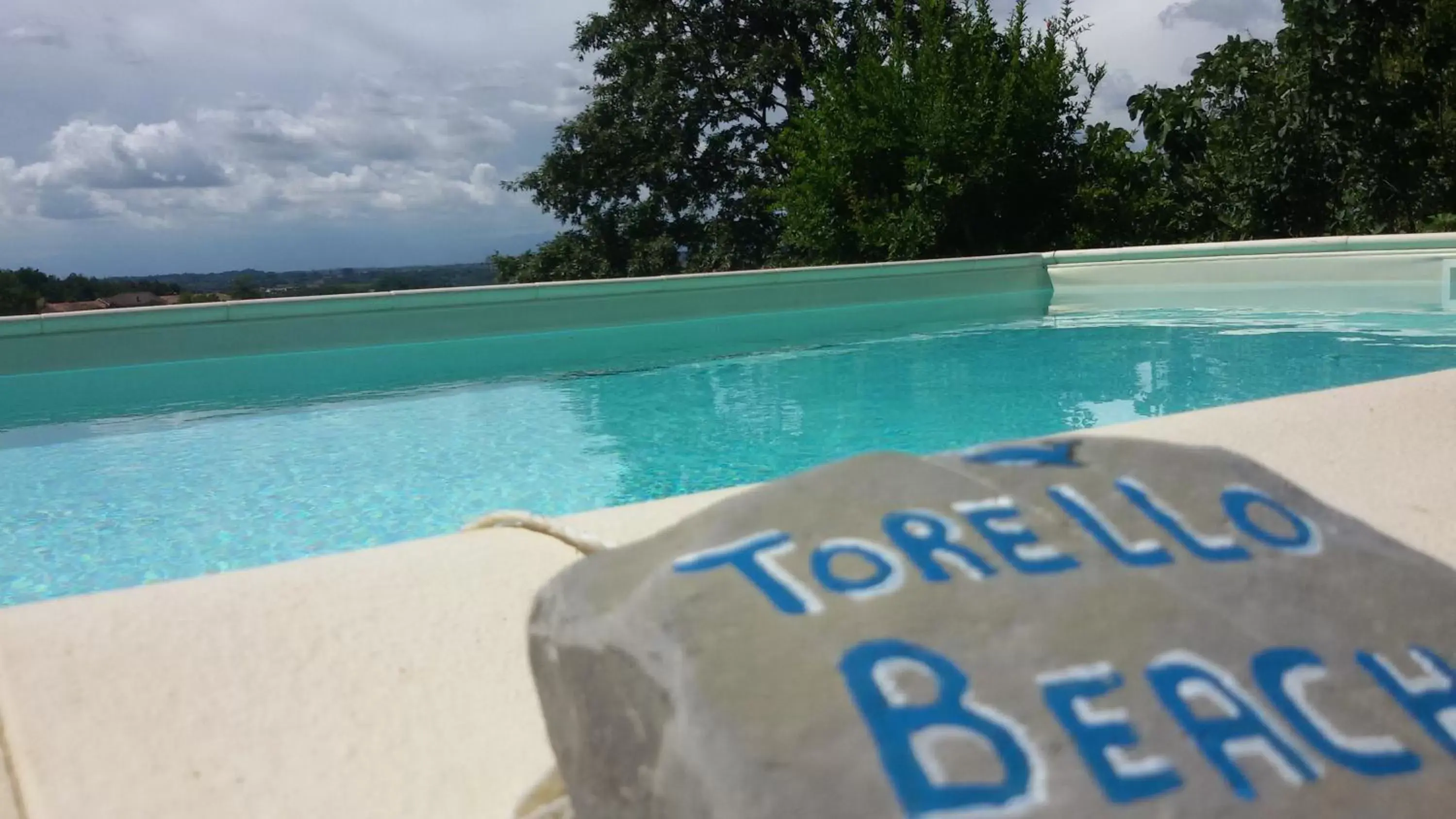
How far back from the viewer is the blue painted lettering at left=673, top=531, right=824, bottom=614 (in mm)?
997

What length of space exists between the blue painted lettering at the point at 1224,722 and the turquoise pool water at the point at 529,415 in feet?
10.5

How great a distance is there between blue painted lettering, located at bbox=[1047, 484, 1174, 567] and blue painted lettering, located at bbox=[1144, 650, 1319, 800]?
0.12m

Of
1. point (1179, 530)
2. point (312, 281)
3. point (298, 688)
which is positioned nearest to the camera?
point (1179, 530)

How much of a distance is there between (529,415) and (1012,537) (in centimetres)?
508

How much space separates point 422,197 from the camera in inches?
743

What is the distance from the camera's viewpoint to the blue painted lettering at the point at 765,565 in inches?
39.2

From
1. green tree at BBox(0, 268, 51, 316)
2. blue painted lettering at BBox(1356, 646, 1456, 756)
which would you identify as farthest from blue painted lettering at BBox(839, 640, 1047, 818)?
green tree at BBox(0, 268, 51, 316)

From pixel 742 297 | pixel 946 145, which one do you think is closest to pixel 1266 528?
pixel 742 297

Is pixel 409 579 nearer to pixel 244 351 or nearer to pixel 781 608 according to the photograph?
pixel 781 608

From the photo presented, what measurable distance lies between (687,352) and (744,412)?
241 centimetres

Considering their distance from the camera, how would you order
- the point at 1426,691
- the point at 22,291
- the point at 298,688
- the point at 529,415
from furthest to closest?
the point at 22,291, the point at 529,415, the point at 298,688, the point at 1426,691

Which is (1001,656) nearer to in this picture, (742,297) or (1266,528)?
(1266,528)

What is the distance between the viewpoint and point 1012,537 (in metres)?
1.09

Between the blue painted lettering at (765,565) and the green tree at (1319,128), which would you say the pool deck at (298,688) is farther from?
the green tree at (1319,128)
